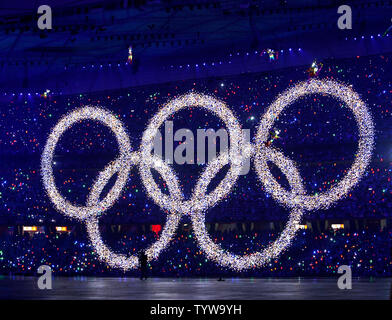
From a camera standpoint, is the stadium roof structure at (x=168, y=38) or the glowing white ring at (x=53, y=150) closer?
the stadium roof structure at (x=168, y=38)

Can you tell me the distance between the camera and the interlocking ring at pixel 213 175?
21344mm

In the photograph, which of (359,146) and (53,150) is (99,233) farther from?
(359,146)

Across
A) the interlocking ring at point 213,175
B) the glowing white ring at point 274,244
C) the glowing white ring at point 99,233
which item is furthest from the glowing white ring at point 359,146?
the glowing white ring at point 99,233

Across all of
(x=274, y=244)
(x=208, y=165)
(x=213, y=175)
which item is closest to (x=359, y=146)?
(x=274, y=244)

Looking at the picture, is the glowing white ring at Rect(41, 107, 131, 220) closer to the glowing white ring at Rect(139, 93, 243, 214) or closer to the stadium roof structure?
the glowing white ring at Rect(139, 93, 243, 214)

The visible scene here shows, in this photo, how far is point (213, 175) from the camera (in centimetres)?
2222

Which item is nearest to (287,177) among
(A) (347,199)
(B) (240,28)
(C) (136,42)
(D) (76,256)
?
(A) (347,199)

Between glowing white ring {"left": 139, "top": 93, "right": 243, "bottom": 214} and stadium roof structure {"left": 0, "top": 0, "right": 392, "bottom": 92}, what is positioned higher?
stadium roof structure {"left": 0, "top": 0, "right": 392, "bottom": 92}

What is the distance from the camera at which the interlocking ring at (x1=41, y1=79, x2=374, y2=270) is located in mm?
21344

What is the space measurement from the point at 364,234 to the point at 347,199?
4.35 feet

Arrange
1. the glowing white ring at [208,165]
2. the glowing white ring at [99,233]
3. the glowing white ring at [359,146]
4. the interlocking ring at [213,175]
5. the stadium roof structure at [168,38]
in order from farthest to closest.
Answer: the glowing white ring at [99,233], the glowing white ring at [208,165], the interlocking ring at [213,175], the glowing white ring at [359,146], the stadium roof structure at [168,38]

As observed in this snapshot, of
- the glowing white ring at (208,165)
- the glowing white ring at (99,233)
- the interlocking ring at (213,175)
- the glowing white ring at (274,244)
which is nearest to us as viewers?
the interlocking ring at (213,175)

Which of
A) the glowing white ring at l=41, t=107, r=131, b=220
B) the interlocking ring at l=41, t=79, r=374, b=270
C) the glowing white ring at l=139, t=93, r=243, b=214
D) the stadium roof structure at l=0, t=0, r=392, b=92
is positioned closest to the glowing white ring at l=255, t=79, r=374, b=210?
the interlocking ring at l=41, t=79, r=374, b=270

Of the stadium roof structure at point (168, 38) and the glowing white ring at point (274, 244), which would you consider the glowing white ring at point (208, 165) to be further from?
the stadium roof structure at point (168, 38)
